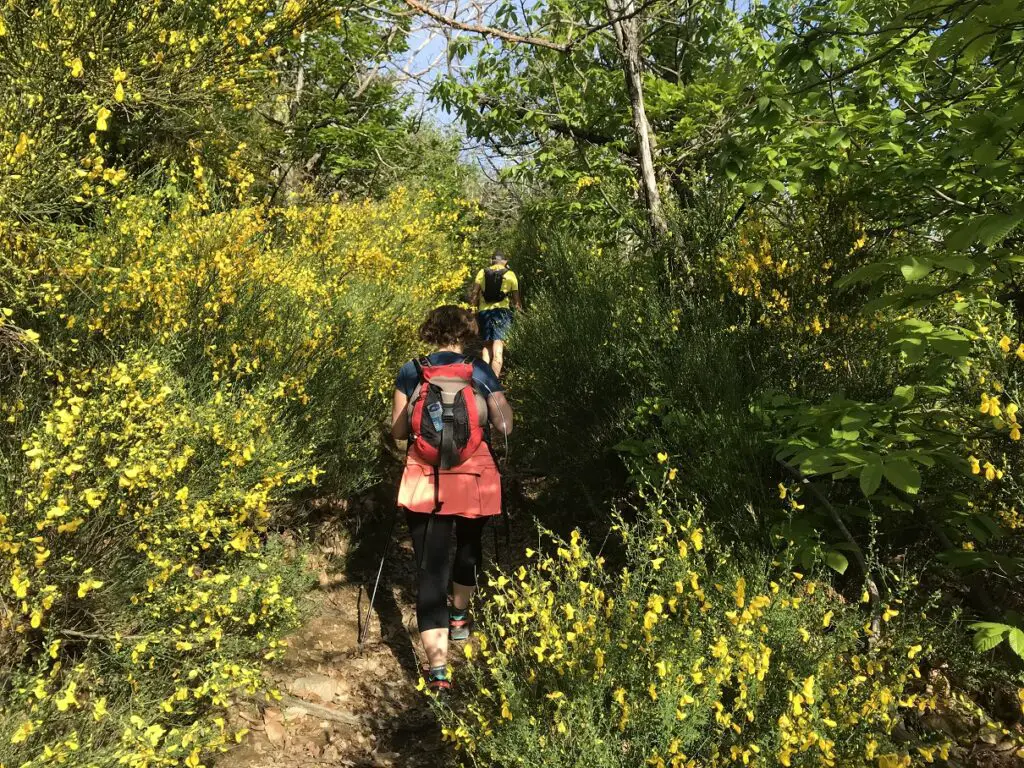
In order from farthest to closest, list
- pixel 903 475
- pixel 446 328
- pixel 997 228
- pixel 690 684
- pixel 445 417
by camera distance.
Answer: pixel 446 328 < pixel 445 417 < pixel 903 475 < pixel 690 684 < pixel 997 228

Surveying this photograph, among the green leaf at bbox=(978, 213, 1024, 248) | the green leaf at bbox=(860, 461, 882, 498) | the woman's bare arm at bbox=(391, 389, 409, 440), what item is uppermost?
the green leaf at bbox=(978, 213, 1024, 248)

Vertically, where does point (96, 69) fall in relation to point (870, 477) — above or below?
above

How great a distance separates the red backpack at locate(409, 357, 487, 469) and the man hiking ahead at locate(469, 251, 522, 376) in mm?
3535

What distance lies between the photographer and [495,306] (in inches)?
260

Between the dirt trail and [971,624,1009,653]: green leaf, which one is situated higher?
[971,624,1009,653]: green leaf

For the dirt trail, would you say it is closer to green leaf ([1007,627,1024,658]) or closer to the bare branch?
green leaf ([1007,627,1024,658])

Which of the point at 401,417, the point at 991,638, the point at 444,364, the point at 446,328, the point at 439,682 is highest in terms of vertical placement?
the point at 446,328

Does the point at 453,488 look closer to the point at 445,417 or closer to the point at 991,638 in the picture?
the point at 445,417

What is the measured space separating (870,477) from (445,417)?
1.77 metres

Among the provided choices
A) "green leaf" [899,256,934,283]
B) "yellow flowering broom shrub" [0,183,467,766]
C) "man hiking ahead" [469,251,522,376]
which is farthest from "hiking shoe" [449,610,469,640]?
"man hiking ahead" [469,251,522,376]

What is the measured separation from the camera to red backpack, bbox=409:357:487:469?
2.94 m

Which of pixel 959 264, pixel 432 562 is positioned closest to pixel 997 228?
pixel 959 264

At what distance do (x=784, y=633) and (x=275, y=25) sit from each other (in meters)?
4.42

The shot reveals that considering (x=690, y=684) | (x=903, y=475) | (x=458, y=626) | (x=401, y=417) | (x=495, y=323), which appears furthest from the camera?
(x=495, y=323)
